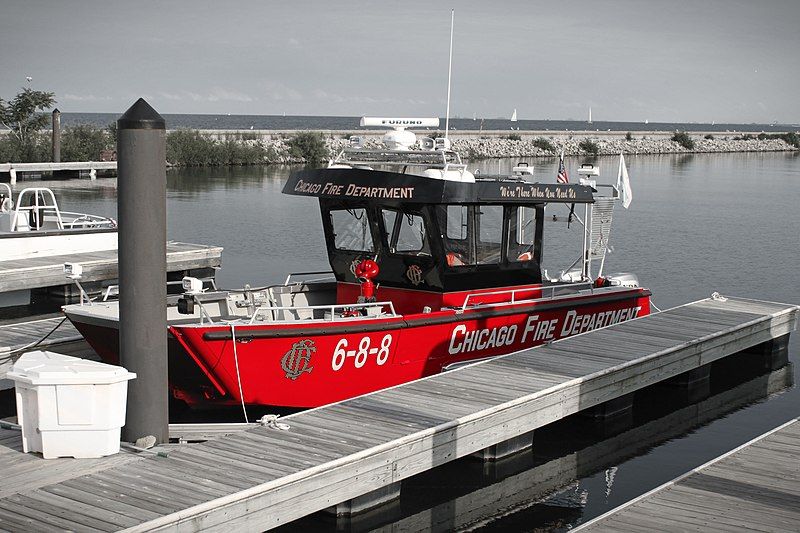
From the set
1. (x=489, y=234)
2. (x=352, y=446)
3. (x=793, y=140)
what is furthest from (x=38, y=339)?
(x=793, y=140)

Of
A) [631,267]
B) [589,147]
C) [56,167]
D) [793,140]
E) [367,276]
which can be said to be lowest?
[631,267]

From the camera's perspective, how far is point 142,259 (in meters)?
8.72

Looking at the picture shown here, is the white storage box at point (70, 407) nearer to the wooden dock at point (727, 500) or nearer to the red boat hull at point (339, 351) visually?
the red boat hull at point (339, 351)

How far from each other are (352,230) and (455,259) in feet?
4.58

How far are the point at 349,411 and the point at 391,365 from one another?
86.1 inches

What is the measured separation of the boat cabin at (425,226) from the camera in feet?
42.4

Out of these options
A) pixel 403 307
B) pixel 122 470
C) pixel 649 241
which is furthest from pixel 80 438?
pixel 649 241

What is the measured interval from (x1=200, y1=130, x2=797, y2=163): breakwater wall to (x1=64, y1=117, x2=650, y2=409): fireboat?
42.9m

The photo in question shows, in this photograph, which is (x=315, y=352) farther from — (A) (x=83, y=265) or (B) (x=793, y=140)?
(B) (x=793, y=140)

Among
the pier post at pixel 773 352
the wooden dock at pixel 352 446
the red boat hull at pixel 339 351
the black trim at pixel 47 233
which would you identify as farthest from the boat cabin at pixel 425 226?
the black trim at pixel 47 233

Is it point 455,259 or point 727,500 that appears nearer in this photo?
point 727,500

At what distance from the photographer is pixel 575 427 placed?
1280 centimetres

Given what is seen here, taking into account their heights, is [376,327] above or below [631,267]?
above

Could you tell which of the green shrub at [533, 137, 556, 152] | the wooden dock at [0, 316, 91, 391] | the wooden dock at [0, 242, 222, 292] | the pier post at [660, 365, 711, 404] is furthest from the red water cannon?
the green shrub at [533, 137, 556, 152]
